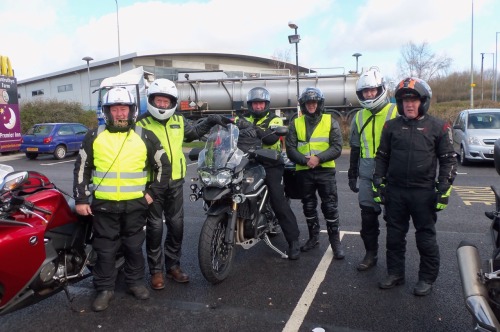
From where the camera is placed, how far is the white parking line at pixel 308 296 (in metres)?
3.39

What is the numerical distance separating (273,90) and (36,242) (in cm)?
1925

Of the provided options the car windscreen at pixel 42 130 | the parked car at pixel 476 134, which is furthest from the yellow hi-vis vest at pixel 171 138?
the car windscreen at pixel 42 130

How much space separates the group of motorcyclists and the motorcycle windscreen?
120mm

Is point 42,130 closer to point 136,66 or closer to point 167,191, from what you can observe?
point 167,191

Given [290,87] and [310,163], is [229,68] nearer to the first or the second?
[290,87]

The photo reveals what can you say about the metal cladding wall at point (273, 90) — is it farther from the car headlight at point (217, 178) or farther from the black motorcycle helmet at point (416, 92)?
the black motorcycle helmet at point (416, 92)

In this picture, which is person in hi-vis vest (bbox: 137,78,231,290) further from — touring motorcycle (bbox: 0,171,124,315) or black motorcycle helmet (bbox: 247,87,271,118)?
black motorcycle helmet (bbox: 247,87,271,118)

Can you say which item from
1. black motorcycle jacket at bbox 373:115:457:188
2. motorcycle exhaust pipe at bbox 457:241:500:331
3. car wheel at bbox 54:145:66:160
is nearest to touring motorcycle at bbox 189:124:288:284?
black motorcycle jacket at bbox 373:115:457:188

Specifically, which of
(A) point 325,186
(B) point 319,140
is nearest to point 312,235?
(A) point 325,186

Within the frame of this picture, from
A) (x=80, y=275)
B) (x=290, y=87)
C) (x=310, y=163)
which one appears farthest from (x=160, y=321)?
(x=290, y=87)

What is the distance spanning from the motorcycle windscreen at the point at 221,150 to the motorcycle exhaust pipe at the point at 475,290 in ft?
7.22

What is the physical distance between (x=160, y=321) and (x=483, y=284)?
92.0 inches

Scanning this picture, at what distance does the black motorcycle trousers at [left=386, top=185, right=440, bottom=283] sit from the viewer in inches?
148

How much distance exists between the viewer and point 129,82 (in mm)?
19547
